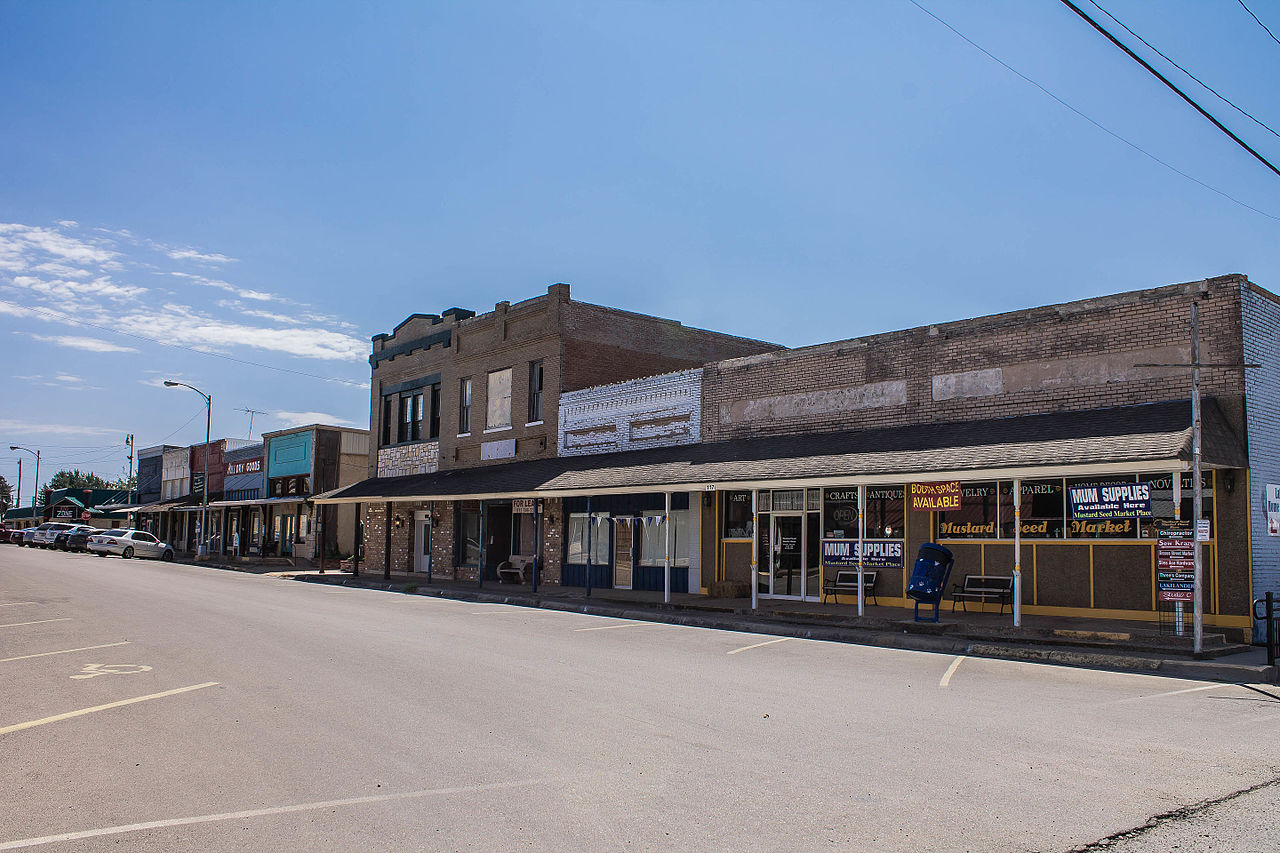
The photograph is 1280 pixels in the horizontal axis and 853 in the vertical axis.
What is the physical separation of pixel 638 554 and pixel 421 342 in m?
14.8

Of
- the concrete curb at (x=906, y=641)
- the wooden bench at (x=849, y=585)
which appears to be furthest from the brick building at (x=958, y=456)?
the concrete curb at (x=906, y=641)

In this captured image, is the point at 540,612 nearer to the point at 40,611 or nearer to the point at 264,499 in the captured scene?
the point at 40,611

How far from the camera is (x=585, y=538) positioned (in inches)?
1083

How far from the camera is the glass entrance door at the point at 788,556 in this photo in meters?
21.6

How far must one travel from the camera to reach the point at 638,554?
26.1 meters

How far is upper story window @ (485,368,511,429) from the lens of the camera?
31.8 metres

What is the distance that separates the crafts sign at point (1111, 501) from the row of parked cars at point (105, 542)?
46595 mm

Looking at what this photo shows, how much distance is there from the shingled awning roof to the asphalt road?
323 centimetres

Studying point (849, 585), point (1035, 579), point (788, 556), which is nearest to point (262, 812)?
point (1035, 579)

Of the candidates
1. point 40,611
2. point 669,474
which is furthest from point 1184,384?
point 40,611

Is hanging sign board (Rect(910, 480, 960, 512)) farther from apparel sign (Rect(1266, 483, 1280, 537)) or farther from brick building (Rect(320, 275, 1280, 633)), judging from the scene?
apparel sign (Rect(1266, 483, 1280, 537))

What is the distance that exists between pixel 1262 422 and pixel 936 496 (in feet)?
16.5

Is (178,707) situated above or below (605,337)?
below

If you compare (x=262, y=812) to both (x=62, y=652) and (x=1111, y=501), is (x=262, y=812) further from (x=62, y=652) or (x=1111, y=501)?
(x=1111, y=501)
